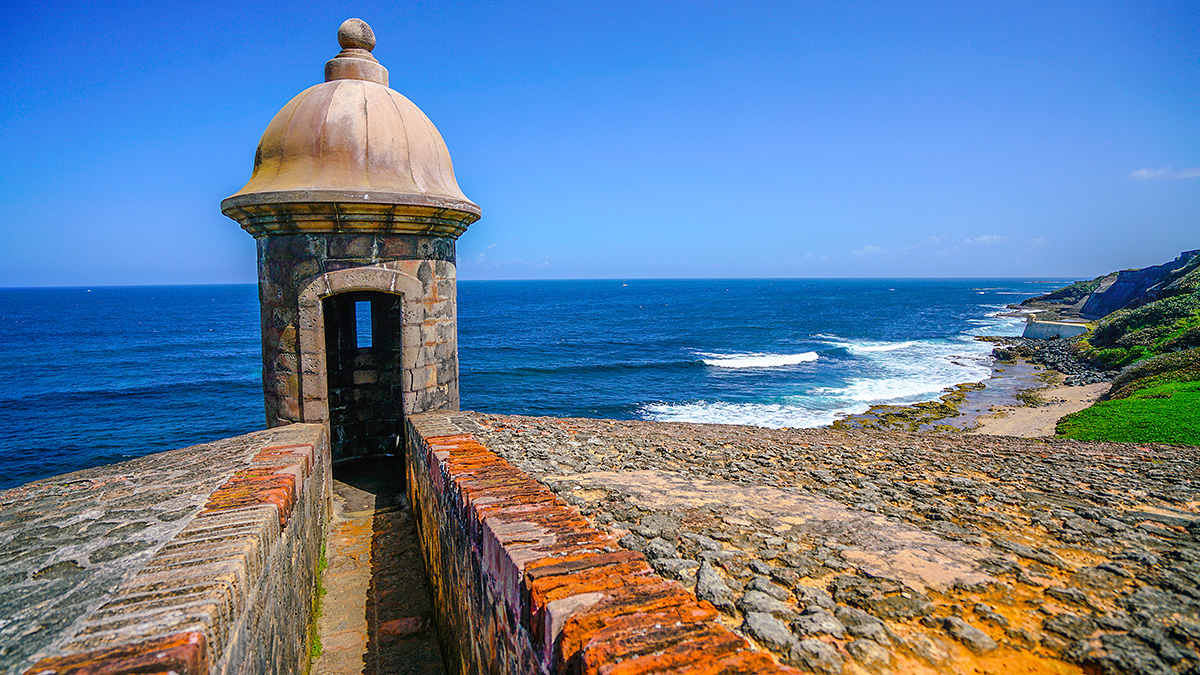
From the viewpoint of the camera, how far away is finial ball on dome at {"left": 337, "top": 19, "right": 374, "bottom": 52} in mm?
6184

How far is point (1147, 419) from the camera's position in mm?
11898

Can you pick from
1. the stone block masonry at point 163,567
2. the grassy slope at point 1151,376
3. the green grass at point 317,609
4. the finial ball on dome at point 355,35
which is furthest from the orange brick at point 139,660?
the grassy slope at point 1151,376

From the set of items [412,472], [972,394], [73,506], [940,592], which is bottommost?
[972,394]

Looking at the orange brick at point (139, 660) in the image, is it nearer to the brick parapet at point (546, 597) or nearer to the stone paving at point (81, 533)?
the stone paving at point (81, 533)

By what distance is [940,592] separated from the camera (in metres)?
2.64

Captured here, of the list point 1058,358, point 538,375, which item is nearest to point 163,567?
point 538,375

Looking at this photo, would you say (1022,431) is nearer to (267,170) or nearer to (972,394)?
(972,394)

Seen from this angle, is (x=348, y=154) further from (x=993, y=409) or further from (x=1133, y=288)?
(x=1133, y=288)

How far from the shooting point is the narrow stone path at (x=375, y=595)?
402 centimetres

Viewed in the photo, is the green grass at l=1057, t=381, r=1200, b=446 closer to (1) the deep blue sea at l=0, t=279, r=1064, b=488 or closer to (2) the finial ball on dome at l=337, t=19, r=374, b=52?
(1) the deep blue sea at l=0, t=279, r=1064, b=488

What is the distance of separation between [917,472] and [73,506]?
6.17 m

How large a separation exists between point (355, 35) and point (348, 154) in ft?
5.06

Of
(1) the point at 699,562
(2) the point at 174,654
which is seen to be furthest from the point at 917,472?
(2) the point at 174,654

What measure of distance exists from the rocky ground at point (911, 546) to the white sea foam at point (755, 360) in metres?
30.4
